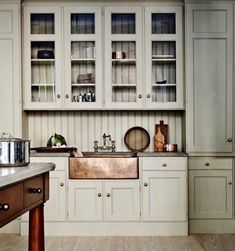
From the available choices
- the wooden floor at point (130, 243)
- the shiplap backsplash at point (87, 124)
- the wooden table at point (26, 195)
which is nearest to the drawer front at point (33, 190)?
the wooden table at point (26, 195)

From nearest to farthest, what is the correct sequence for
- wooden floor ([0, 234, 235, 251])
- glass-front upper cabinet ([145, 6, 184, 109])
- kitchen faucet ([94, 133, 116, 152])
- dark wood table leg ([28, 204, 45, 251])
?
dark wood table leg ([28, 204, 45, 251]) < wooden floor ([0, 234, 235, 251]) < glass-front upper cabinet ([145, 6, 184, 109]) < kitchen faucet ([94, 133, 116, 152])

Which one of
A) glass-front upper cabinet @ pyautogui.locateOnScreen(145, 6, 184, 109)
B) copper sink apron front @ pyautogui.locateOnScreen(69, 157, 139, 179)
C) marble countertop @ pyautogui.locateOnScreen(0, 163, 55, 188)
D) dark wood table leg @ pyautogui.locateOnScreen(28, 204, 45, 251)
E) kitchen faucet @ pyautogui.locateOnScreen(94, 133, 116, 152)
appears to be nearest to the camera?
marble countertop @ pyautogui.locateOnScreen(0, 163, 55, 188)

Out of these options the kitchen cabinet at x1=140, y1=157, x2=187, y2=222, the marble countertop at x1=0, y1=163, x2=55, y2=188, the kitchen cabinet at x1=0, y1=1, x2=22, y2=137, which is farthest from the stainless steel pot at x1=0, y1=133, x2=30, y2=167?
the kitchen cabinet at x1=0, y1=1, x2=22, y2=137

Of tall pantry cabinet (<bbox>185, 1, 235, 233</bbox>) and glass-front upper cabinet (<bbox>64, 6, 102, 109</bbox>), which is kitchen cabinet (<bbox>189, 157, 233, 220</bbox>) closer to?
tall pantry cabinet (<bbox>185, 1, 235, 233</bbox>)

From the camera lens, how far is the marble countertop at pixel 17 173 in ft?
5.26

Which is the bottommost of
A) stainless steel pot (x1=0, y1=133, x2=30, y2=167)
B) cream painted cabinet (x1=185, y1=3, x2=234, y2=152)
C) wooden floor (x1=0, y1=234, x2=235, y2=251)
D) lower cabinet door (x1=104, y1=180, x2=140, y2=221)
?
wooden floor (x1=0, y1=234, x2=235, y2=251)

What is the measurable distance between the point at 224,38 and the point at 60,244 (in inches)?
95.9

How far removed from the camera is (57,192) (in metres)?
4.14

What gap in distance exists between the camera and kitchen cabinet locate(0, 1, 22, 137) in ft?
14.0

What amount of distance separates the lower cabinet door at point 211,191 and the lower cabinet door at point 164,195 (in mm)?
149

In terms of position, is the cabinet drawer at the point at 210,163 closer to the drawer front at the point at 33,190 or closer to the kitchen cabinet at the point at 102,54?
the kitchen cabinet at the point at 102,54

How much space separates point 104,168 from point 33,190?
2.12 metres

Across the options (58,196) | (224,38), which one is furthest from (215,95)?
(58,196)

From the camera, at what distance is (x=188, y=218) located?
4223 mm
